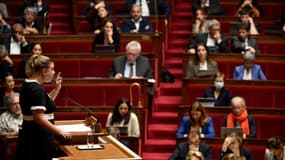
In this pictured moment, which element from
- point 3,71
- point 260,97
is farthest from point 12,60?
point 260,97

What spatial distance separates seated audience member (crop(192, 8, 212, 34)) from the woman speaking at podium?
391 centimetres

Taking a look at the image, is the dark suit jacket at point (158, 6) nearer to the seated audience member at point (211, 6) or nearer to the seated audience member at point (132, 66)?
the seated audience member at point (211, 6)

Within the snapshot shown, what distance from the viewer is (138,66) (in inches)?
230

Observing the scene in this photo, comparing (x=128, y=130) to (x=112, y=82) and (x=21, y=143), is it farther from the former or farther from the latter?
(x=21, y=143)

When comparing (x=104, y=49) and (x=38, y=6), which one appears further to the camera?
(x=38, y=6)

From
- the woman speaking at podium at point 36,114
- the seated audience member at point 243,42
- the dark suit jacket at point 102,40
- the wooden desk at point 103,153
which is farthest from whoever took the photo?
the seated audience member at point 243,42

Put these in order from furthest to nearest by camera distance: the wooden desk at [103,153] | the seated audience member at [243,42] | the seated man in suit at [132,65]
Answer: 1. the seated audience member at [243,42]
2. the seated man in suit at [132,65]
3. the wooden desk at [103,153]

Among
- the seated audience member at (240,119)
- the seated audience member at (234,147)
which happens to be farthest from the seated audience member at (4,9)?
the seated audience member at (234,147)

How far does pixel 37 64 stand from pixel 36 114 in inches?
7.9

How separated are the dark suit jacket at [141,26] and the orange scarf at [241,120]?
1723 millimetres

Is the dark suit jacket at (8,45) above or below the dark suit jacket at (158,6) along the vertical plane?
below

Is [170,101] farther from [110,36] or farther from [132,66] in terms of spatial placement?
[110,36]

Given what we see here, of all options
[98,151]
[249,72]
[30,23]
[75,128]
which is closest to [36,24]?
[30,23]

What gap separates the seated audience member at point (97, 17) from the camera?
6852mm
